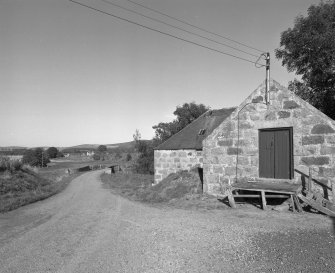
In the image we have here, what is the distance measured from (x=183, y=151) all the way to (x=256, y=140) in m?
8.59

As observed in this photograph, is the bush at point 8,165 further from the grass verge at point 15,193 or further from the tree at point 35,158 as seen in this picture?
the tree at point 35,158

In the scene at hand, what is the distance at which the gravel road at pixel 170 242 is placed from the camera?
5.25 m

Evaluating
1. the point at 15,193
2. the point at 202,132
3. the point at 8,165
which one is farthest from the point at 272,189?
the point at 8,165

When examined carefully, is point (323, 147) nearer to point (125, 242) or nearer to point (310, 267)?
point (310, 267)

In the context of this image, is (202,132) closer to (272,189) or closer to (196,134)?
(196,134)

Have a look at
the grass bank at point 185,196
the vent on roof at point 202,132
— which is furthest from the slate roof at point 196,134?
the grass bank at point 185,196

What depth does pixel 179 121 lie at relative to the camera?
36406 millimetres

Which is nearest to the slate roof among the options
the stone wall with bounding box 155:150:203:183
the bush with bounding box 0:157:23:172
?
the stone wall with bounding box 155:150:203:183

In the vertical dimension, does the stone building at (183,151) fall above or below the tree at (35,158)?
above

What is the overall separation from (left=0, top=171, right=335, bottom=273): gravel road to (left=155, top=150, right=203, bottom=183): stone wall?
9134 millimetres

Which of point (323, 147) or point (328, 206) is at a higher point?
point (323, 147)

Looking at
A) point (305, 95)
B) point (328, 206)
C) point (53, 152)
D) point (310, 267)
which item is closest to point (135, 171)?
point (305, 95)

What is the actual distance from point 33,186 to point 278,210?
583 inches

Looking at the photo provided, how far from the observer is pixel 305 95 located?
1794cm
